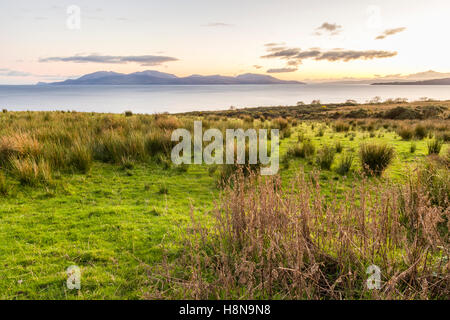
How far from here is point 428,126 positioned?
1599 cm

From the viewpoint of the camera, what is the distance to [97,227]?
171 inches

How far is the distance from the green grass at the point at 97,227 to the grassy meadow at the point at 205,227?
0.07 feet

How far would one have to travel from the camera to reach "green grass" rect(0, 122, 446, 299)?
2.97 metres

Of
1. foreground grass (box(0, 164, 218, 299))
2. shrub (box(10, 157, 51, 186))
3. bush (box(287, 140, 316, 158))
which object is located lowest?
foreground grass (box(0, 164, 218, 299))

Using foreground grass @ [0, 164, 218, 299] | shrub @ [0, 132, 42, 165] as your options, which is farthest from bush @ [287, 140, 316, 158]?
shrub @ [0, 132, 42, 165]

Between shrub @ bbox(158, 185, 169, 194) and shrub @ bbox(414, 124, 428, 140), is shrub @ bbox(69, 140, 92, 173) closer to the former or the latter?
shrub @ bbox(158, 185, 169, 194)

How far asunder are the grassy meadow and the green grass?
0.07 feet

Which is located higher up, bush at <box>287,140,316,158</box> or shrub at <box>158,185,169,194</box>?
bush at <box>287,140,316,158</box>

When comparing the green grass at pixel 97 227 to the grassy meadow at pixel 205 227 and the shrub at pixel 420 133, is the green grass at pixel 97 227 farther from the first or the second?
the shrub at pixel 420 133

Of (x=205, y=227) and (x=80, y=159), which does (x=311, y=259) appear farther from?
(x=80, y=159)

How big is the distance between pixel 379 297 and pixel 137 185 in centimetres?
561

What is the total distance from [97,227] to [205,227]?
6.24ft

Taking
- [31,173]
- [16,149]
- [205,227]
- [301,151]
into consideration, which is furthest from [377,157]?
[16,149]
